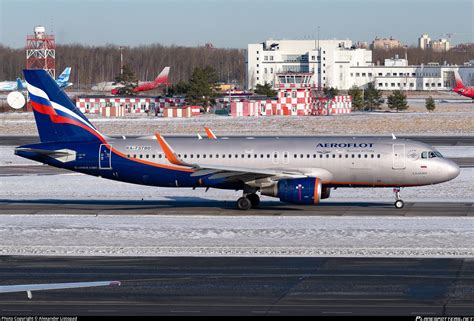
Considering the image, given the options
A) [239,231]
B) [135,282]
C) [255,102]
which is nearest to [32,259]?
[135,282]

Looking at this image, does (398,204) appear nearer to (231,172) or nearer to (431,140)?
(231,172)

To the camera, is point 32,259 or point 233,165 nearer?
point 32,259

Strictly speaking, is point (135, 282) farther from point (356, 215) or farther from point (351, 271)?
point (356, 215)

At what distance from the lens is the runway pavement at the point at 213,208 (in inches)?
1448

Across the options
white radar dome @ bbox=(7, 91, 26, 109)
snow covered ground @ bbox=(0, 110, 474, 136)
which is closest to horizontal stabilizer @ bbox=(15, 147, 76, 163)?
snow covered ground @ bbox=(0, 110, 474, 136)

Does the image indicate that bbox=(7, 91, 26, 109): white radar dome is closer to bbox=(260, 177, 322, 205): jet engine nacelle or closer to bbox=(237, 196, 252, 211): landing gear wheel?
bbox=(237, 196, 252, 211): landing gear wheel

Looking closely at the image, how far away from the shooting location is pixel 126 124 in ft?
307

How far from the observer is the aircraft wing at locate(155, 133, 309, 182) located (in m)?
37.1

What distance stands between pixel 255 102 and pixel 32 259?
3239 inches

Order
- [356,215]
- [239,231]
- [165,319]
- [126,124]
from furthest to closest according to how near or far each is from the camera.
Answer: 1. [126,124]
2. [356,215]
3. [239,231]
4. [165,319]

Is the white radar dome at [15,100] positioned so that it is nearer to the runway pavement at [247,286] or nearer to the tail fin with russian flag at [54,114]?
the tail fin with russian flag at [54,114]

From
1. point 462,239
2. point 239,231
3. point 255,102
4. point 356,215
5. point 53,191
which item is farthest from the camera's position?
point 255,102

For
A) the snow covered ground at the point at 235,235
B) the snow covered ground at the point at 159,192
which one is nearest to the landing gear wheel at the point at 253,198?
the snow covered ground at the point at 235,235

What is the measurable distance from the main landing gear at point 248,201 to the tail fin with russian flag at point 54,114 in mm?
6841
